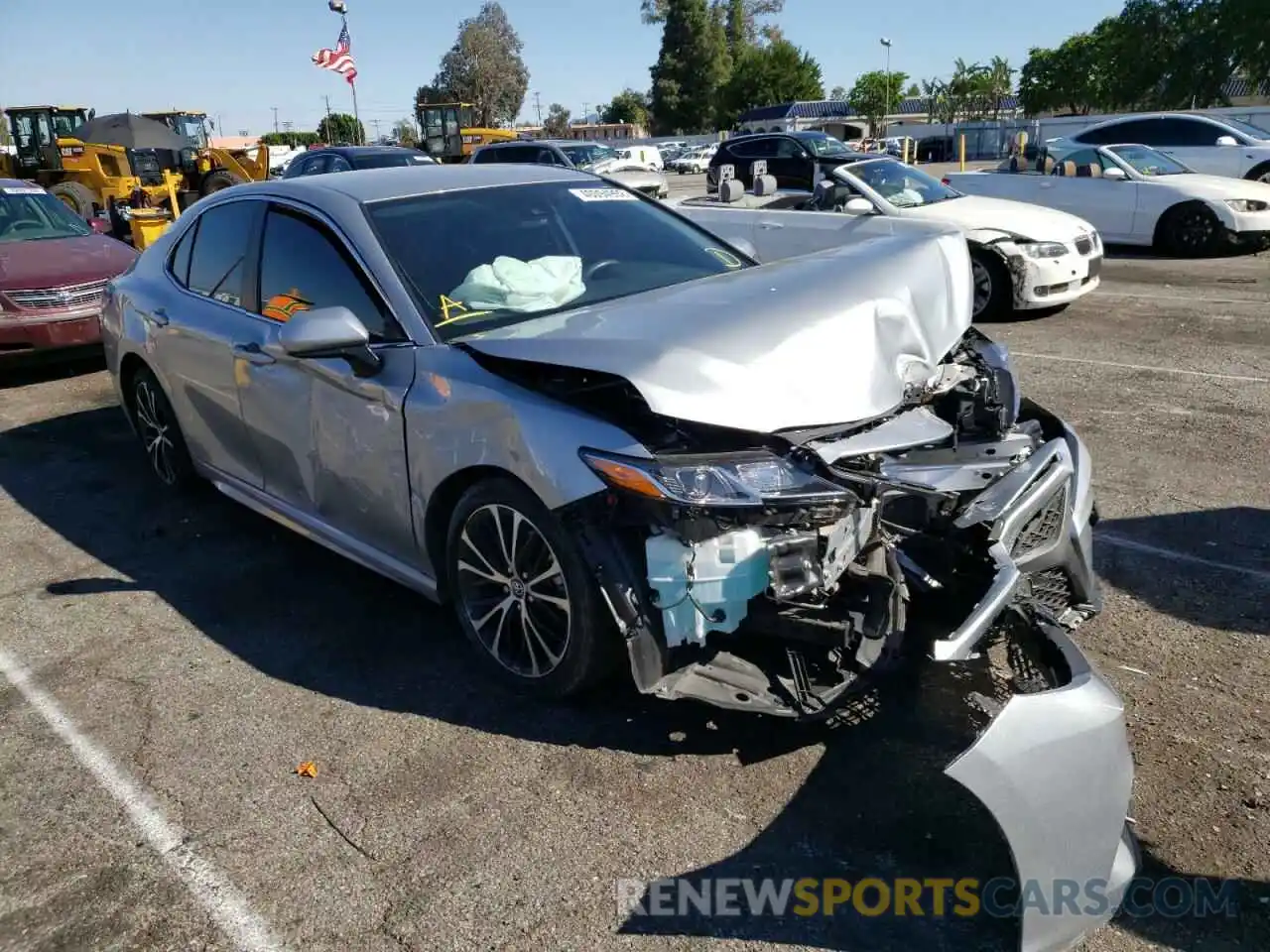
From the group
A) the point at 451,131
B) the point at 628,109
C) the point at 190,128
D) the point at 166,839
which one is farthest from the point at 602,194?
the point at 628,109

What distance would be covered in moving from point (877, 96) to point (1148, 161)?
252ft

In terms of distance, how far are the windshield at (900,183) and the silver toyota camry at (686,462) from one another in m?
6.01

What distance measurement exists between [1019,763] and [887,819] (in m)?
0.65

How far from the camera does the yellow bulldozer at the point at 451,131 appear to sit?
3060cm

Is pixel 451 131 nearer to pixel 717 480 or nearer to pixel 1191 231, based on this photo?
pixel 1191 231

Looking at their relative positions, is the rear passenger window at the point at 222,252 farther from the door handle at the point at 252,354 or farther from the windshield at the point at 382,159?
the windshield at the point at 382,159

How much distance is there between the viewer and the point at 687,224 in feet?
15.3

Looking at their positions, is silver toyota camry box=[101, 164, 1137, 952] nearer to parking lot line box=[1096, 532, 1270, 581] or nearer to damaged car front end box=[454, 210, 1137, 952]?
damaged car front end box=[454, 210, 1137, 952]

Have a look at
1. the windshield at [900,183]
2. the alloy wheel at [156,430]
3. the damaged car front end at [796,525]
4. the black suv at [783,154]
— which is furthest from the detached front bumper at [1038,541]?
the black suv at [783,154]

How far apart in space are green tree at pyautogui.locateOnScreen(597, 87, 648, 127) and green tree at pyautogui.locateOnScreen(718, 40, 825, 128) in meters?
20.1

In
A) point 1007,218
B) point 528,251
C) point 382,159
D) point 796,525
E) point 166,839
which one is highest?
point 382,159

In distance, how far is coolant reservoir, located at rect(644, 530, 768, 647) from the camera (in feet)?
8.93

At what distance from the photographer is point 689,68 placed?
83500 millimetres

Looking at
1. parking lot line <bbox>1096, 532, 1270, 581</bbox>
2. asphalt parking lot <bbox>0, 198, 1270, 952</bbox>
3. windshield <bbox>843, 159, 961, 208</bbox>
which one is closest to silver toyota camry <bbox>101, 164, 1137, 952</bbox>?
asphalt parking lot <bbox>0, 198, 1270, 952</bbox>
